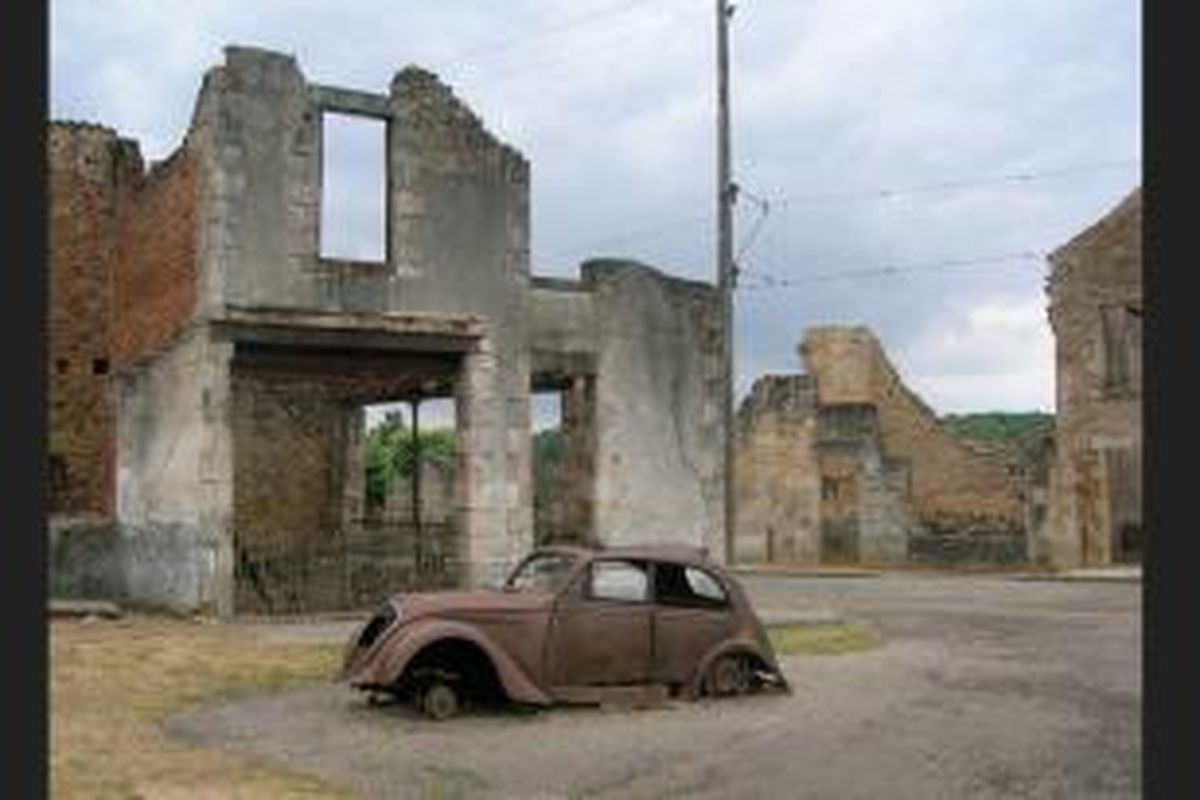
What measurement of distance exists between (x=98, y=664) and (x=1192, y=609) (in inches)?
570

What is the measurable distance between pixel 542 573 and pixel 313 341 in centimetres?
733

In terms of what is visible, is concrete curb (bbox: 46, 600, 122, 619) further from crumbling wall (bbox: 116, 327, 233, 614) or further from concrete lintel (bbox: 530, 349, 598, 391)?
concrete lintel (bbox: 530, 349, 598, 391)

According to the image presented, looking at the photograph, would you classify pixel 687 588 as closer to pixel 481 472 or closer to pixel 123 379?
pixel 481 472

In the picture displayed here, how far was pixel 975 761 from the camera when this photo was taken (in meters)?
10.4

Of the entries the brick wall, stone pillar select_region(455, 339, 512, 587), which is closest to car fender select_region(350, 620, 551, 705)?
stone pillar select_region(455, 339, 512, 587)

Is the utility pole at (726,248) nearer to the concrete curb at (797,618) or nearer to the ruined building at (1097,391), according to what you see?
the concrete curb at (797,618)

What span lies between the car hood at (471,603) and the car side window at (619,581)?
0.46m

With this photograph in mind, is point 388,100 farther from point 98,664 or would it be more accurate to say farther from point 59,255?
point 98,664

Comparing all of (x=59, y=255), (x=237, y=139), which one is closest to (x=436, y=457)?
(x=59, y=255)

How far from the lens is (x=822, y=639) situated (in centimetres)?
1883

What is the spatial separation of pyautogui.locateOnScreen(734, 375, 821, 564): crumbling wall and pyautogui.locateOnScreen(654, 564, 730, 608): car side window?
29.8 meters

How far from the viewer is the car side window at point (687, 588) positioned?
44.8 ft

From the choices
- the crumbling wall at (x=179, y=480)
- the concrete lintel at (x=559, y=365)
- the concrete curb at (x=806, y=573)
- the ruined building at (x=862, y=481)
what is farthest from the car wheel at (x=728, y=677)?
the ruined building at (x=862, y=481)

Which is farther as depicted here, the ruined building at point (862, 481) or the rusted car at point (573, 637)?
the ruined building at point (862, 481)
